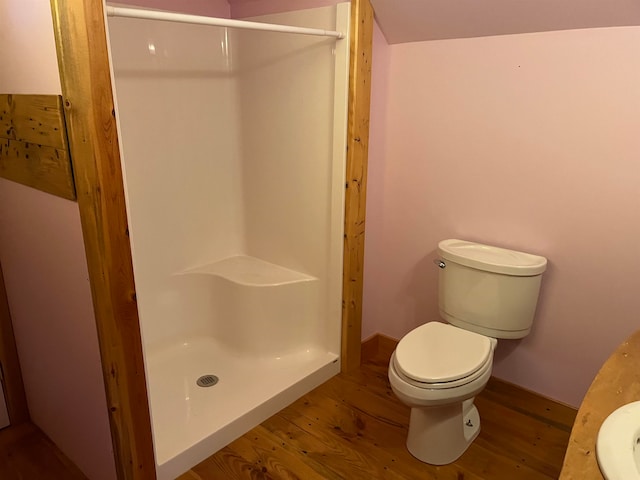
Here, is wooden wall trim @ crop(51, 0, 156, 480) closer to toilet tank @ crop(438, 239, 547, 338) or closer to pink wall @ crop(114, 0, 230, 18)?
pink wall @ crop(114, 0, 230, 18)

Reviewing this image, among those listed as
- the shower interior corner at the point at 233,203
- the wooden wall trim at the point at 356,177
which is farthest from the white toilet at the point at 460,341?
the shower interior corner at the point at 233,203

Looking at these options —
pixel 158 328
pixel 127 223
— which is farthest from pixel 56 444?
pixel 127 223

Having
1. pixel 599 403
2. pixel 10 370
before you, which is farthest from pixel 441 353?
pixel 10 370

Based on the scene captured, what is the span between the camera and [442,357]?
1807 millimetres

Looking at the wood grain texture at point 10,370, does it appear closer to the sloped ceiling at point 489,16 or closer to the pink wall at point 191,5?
the pink wall at point 191,5

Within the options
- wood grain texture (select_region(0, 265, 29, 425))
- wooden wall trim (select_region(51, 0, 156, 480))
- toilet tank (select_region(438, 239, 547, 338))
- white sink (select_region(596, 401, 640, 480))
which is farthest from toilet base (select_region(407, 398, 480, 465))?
wood grain texture (select_region(0, 265, 29, 425))

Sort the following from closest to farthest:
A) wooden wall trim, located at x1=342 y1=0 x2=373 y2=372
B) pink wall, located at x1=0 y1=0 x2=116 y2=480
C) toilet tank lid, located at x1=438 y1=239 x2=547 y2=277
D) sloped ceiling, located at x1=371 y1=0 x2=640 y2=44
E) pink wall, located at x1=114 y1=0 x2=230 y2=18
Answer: pink wall, located at x1=0 y1=0 x2=116 y2=480 < sloped ceiling, located at x1=371 y1=0 x2=640 y2=44 < toilet tank lid, located at x1=438 y1=239 x2=547 y2=277 < wooden wall trim, located at x1=342 y1=0 x2=373 y2=372 < pink wall, located at x1=114 y1=0 x2=230 y2=18

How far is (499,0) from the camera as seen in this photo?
173 cm

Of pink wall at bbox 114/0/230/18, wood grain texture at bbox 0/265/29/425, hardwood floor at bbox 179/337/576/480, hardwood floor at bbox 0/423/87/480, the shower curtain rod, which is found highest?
pink wall at bbox 114/0/230/18

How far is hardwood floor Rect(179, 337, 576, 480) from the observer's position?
1.81 metres

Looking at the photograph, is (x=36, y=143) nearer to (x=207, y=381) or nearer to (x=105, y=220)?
(x=105, y=220)

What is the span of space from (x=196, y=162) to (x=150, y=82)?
1.45 feet

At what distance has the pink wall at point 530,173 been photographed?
5.85 ft

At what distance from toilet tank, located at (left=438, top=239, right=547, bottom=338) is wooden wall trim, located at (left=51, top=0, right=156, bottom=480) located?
49.7 inches
